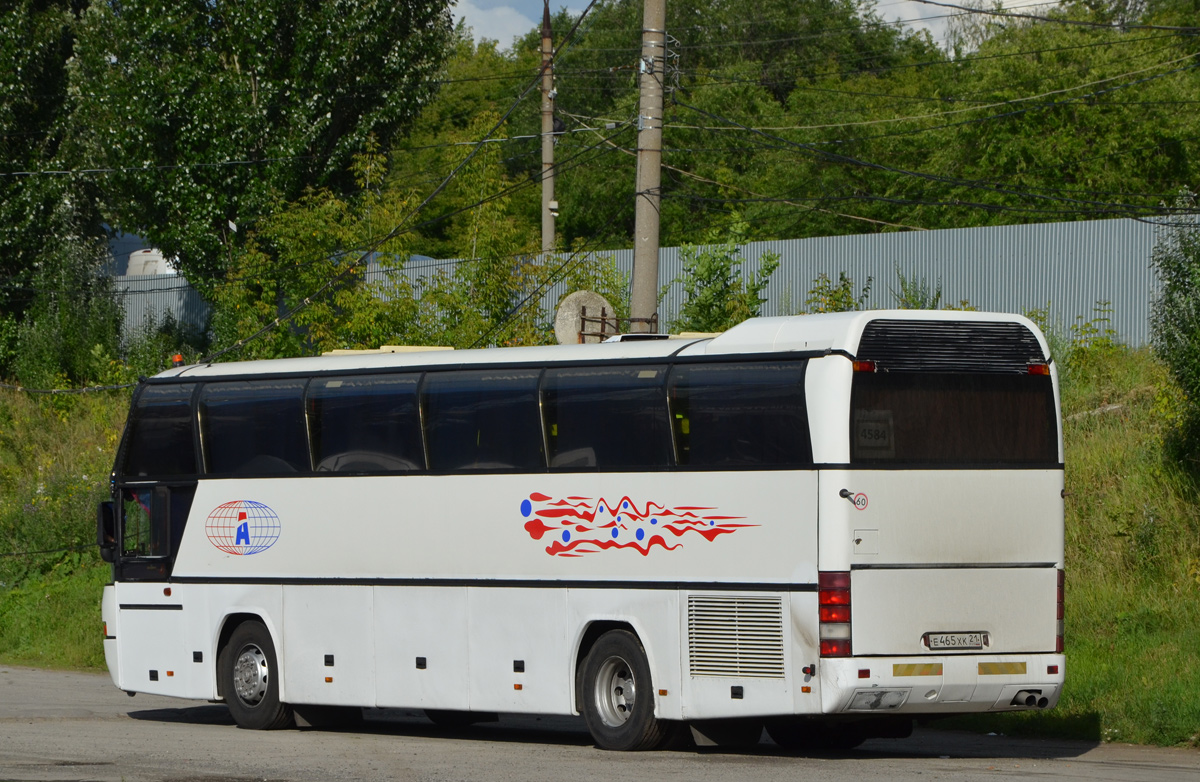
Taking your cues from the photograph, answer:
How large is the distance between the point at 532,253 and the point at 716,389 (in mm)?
19425

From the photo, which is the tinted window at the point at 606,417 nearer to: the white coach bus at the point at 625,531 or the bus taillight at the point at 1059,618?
the white coach bus at the point at 625,531

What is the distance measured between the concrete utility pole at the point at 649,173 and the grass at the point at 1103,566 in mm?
6177

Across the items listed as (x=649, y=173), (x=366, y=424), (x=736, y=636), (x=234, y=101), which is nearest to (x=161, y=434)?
(x=366, y=424)

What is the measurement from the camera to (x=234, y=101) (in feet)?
132

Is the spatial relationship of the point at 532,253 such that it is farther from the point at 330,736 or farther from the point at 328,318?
the point at 330,736

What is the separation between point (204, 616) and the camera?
17266mm

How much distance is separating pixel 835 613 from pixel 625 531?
2.26m

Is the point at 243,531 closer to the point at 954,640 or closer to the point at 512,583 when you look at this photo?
the point at 512,583

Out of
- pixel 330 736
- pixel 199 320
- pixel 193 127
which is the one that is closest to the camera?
pixel 330 736

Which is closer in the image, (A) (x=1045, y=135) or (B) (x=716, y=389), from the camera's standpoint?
(B) (x=716, y=389)

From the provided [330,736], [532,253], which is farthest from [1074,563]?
[532,253]

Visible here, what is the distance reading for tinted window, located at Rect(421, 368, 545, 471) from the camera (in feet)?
48.3

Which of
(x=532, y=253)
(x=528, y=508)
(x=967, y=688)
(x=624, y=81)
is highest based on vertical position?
(x=624, y=81)

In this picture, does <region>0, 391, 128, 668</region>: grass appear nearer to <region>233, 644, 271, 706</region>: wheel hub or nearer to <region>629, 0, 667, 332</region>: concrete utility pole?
<region>233, 644, 271, 706</region>: wheel hub
